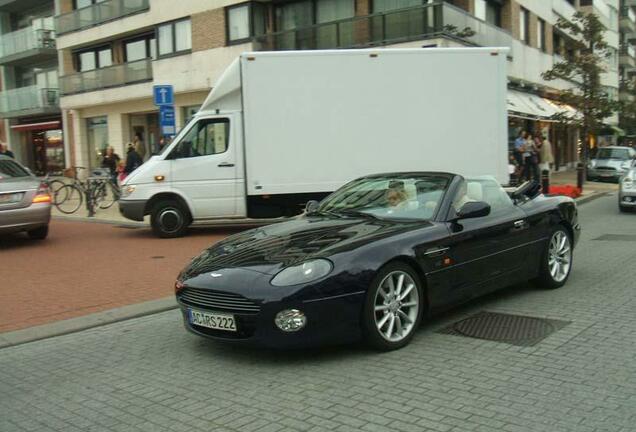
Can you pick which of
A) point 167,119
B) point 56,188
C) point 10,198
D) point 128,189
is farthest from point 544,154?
point 10,198

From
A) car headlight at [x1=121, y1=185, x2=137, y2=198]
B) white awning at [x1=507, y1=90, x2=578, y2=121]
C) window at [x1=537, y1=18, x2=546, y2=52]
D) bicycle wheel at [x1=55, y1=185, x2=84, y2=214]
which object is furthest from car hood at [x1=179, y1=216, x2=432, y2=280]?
window at [x1=537, y1=18, x2=546, y2=52]

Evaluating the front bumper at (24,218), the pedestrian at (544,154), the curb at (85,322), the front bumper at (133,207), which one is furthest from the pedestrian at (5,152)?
the pedestrian at (544,154)

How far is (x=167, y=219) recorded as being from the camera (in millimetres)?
11859

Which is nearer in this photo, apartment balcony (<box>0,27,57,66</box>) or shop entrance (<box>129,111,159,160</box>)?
shop entrance (<box>129,111,159,160</box>)

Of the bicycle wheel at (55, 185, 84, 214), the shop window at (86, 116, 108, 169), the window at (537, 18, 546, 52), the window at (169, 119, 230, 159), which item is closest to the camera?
the window at (169, 119, 230, 159)

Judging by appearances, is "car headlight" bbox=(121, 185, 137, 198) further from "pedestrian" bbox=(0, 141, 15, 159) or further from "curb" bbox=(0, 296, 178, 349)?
"curb" bbox=(0, 296, 178, 349)

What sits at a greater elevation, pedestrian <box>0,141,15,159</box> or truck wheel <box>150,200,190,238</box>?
pedestrian <box>0,141,15,159</box>

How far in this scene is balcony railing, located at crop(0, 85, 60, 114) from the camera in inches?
1387

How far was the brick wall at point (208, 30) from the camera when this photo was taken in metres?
25.5

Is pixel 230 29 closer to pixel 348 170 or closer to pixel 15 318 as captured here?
pixel 348 170

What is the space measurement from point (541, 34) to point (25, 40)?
1115 inches

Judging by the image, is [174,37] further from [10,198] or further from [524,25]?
[10,198]

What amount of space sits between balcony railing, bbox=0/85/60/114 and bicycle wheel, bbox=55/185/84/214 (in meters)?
19.7

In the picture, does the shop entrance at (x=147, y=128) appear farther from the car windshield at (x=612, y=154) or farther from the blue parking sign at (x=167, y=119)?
the car windshield at (x=612, y=154)
